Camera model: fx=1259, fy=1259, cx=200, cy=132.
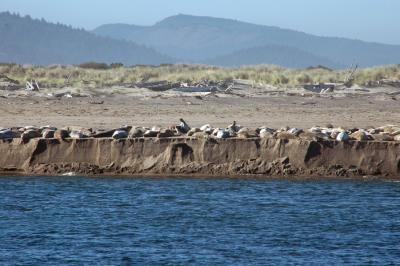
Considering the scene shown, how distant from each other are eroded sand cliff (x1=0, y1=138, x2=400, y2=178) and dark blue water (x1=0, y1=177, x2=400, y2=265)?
12.9 inches

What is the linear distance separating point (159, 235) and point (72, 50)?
15810cm

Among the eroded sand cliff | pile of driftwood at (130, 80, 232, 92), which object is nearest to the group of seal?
the eroded sand cliff

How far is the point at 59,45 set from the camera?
174000mm

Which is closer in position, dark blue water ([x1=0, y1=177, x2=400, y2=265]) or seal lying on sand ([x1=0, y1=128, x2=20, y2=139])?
dark blue water ([x1=0, y1=177, x2=400, y2=265])

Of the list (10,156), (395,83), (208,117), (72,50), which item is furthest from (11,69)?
(72,50)

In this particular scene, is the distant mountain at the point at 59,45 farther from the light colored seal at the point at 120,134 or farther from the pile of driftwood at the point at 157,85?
the light colored seal at the point at 120,134

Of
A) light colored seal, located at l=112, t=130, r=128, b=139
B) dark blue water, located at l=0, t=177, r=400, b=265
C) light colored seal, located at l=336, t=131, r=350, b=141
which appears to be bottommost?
dark blue water, located at l=0, t=177, r=400, b=265

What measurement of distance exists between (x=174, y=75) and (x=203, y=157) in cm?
1817

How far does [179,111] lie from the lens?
87.8 feet

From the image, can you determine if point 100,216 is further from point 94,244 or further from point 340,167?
point 340,167

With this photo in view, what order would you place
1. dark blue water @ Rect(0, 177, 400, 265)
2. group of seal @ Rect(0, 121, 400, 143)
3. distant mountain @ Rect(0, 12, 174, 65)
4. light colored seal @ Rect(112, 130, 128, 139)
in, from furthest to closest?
distant mountain @ Rect(0, 12, 174, 65) → light colored seal @ Rect(112, 130, 128, 139) → group of seal @ Rect(0, 121, 400, 143) → dark blue water @ Rect(0, 177, 400, 265)

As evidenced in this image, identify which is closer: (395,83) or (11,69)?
(395,83)

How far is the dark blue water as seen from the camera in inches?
559

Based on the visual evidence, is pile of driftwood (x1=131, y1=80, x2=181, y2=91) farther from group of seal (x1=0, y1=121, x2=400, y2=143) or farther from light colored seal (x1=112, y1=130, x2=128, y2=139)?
light colored seal (x1=112, y1=130, x2=128, y2=139)
